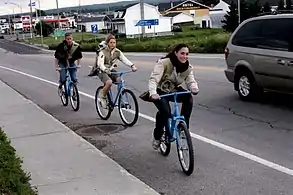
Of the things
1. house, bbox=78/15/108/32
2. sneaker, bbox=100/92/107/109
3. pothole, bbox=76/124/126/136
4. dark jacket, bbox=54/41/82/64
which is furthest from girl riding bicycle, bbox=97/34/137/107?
house, bbox=78/15/108/32

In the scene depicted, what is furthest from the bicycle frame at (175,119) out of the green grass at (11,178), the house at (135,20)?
the house at (135,20)

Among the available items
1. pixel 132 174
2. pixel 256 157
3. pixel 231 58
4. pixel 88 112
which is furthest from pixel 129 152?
pixel 231 58

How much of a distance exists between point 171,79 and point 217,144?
5.52ft

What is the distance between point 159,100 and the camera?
7195mm

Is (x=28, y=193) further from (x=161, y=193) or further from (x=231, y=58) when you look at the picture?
(x=231, y=58)

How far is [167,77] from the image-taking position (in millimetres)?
7215

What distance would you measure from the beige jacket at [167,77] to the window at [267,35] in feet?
13.6

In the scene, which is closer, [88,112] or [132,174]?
[132,174]

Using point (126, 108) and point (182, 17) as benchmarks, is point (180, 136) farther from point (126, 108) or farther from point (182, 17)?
point (182, 17)

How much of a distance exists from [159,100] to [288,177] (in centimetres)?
191

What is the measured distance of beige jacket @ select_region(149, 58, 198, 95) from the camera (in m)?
7.08

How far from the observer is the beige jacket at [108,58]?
34.0ft

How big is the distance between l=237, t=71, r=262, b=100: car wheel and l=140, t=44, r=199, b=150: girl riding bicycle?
16.5 feet

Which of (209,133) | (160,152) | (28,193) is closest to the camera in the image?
(28,193)
